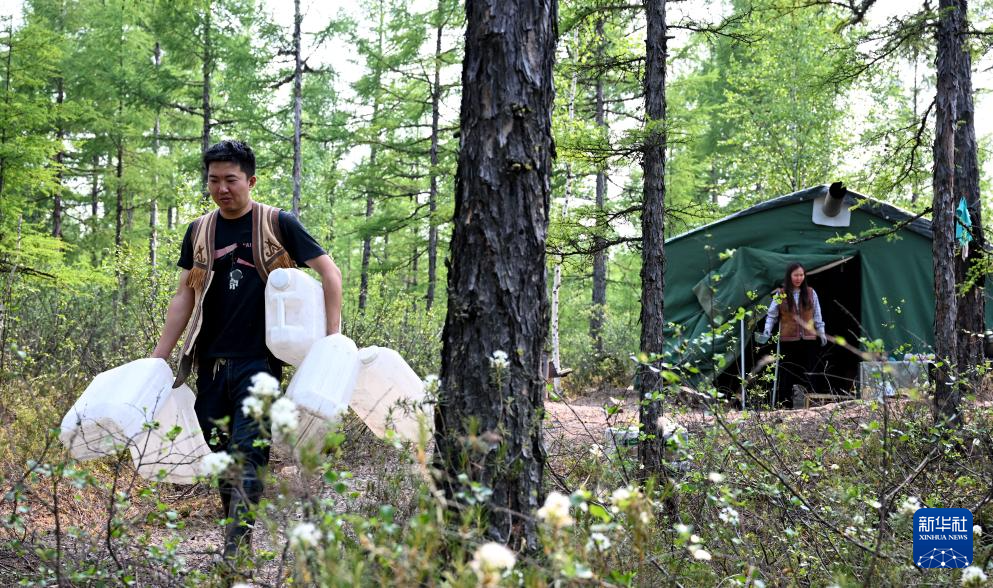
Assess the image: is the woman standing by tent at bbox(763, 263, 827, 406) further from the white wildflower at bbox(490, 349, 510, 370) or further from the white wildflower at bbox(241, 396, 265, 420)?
the white wildflower at bbox(241, 396, 265, 420)

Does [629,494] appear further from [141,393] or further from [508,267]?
[141,393]

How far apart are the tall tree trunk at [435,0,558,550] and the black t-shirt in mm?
1221

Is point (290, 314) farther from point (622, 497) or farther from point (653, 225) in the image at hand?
point (653, 225)

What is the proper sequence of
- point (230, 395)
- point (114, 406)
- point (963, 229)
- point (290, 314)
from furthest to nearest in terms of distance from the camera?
point (963, 229) → point (230, 395) → point (290, 314) → point (114, 406)

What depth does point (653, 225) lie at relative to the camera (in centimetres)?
554

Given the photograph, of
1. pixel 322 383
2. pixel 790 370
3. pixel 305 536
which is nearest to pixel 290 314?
pixel 322 383

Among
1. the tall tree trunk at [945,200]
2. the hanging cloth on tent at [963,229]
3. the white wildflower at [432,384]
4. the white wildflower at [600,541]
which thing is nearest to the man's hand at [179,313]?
the white wildflower at [432,384]

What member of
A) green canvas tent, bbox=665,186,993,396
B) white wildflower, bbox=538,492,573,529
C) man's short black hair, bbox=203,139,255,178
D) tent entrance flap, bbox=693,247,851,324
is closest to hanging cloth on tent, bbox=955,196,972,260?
green canvas tent, bbox=665,186,993,396

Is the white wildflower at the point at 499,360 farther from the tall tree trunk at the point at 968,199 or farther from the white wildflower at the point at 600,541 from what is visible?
the tall tree trunk at the point at 968,199

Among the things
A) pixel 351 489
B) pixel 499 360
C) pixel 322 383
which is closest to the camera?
pixel 499 360

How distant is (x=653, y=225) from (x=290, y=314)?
2852 millimetres

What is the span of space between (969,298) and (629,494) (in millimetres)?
7072

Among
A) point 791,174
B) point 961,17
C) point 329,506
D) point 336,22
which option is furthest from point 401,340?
point 791,174

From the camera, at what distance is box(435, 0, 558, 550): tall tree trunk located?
280cm
